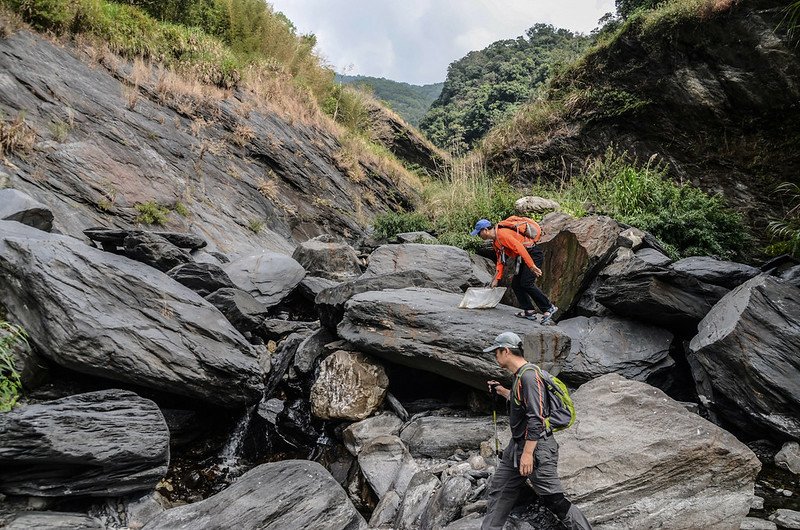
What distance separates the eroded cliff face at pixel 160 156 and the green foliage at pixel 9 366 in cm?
289

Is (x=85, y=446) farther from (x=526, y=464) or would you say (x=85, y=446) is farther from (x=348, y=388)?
(x=526, y=464)

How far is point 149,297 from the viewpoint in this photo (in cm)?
543

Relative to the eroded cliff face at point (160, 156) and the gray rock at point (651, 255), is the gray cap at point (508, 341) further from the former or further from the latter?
the eroded cliff face at point (160, 156)

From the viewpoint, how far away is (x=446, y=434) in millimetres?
5383

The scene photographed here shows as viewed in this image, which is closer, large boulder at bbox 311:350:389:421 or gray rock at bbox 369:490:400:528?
gray rock at bbox 369:490:400:528

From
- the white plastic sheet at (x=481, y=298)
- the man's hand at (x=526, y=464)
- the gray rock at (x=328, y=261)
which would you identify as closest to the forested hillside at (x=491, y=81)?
the gray rock at (x=328, y=261)

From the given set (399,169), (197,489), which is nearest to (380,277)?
(197,489)

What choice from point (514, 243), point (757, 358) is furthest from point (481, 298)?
point (757, 358)

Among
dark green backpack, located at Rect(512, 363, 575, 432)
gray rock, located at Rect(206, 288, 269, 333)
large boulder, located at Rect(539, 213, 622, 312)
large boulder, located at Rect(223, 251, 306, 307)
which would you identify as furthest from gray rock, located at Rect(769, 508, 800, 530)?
large boulder, located at Rect(223, 251, 306, 307)

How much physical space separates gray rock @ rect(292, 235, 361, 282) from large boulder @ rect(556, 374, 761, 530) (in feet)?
20.3

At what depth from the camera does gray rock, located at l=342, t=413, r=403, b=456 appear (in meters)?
5.51

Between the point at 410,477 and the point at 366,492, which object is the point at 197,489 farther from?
the point at 410,477

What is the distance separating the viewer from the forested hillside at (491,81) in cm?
3042

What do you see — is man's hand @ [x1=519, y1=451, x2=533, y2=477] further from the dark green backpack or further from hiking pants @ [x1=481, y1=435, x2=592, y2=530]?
the dark green backpack
